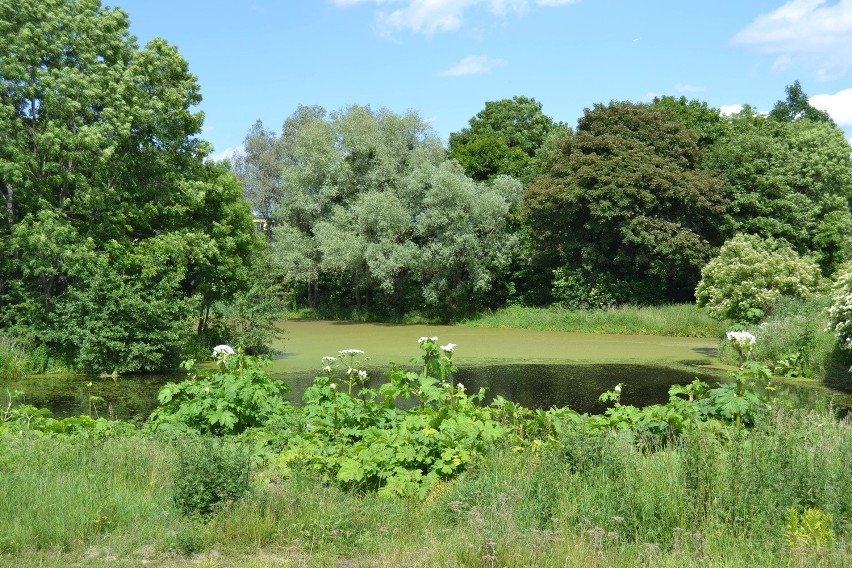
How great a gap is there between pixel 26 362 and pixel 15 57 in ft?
23.8

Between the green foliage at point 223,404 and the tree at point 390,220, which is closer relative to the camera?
the green foliage at point 223,404

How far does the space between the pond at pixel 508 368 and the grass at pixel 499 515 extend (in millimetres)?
5439

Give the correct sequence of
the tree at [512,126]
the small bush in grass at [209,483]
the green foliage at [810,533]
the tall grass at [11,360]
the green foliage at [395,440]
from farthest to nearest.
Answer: the tree at [512,126]
the tall grass at [11,360]
the green foliage at [395,440]
the small bush in grass at [209,483]
the green foliage at [810,533]

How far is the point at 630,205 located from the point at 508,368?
14317 millimetres

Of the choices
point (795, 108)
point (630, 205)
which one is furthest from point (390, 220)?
point (795, 108)

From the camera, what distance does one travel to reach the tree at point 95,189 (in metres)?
18.3

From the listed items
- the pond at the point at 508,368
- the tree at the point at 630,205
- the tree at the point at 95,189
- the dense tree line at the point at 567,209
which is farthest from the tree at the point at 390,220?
the tree at the point at 95,189

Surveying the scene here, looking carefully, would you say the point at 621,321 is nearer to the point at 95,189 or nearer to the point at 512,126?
the point at 95,189

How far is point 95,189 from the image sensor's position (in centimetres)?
1925

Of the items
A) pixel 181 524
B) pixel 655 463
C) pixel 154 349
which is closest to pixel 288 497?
pixel 181 524

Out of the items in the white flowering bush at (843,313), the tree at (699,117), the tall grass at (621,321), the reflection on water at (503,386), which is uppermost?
the tree at (699,117)

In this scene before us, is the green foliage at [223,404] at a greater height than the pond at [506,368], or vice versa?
the green foliage at [223,404]

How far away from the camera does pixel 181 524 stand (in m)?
5.38

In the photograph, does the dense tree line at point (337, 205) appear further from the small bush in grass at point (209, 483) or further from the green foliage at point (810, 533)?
the green foliage at point (810, 533)
